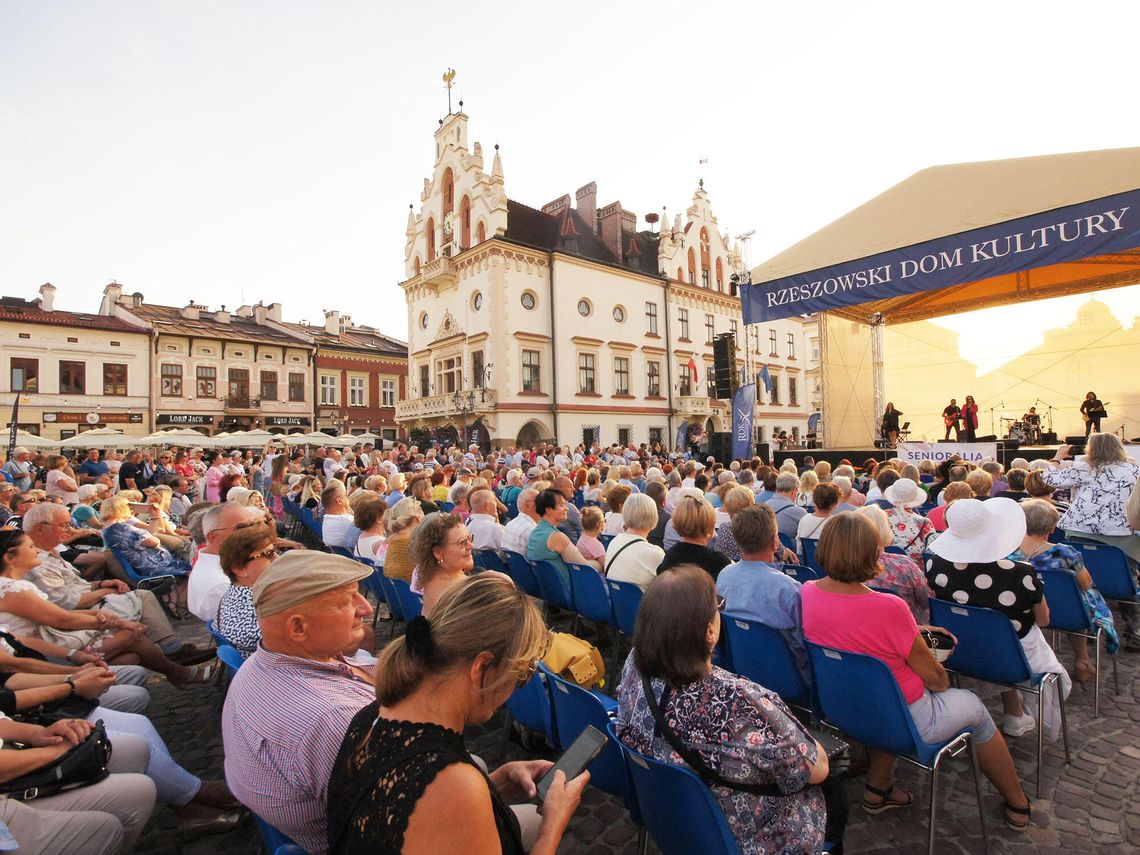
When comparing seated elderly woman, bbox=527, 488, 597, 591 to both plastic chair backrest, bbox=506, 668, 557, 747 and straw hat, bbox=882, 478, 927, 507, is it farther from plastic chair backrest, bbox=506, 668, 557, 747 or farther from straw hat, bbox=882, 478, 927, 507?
straw hat, bbox=882, 478, 927, 507

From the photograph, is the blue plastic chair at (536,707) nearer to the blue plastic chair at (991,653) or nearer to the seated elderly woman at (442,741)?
the seated elderly woman at (442,741)

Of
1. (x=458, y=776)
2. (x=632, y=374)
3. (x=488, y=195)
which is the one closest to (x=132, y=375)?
(x=488, y=195)

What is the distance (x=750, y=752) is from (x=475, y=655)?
0.99 m

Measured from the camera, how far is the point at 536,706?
291cm

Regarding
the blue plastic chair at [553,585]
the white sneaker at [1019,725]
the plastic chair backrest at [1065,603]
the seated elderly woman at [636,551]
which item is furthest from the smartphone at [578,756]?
the plastic chair backrest at [1065,603]

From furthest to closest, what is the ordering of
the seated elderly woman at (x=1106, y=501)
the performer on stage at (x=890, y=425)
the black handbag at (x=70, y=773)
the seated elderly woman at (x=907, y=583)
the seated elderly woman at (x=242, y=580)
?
the performer on stage at (x=890, y=425) → the seated elderly woman at (x=1106, y=501) → the seated elderly woman at (x=907, y=583) → the seated elderly woman at (x=242, y=580) → the black handbag at (x=70, y=773)

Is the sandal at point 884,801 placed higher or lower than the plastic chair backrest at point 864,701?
lower

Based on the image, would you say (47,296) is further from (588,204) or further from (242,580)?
(242,580)

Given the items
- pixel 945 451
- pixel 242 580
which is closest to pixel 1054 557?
pixel 242 580

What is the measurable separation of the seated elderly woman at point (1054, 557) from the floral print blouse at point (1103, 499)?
1.55 metres

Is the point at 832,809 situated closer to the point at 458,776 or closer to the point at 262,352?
the point at 458,776

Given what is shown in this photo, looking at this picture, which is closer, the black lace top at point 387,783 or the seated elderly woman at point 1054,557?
the black lace top at point 387,783

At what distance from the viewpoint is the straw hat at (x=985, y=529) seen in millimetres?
3326

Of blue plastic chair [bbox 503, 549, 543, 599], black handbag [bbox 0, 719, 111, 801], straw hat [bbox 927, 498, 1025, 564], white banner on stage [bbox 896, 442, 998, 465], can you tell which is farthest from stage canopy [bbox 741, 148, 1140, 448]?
black handbag [bbox 0, 719, 111, 801]
